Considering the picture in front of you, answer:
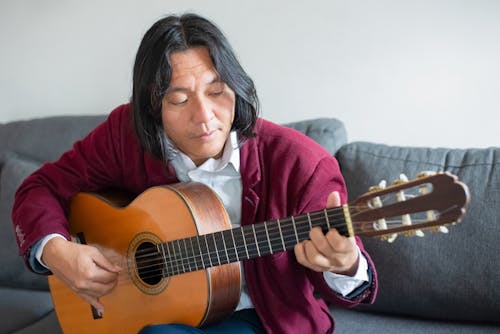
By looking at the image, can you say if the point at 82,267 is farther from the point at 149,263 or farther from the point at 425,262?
the point at 425,262

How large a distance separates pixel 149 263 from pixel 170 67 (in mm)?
439

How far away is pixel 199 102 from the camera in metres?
1.41

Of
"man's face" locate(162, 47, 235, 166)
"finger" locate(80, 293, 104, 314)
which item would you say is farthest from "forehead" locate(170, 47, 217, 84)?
"finger" locate(80, 293, 104, 314)

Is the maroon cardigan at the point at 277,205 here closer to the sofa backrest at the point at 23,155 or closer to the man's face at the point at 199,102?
the man's face at the point at 199,102

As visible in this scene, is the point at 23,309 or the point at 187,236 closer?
the point at 187,236

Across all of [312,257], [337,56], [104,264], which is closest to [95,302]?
[104,264]

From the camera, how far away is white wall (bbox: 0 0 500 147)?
6.38ft

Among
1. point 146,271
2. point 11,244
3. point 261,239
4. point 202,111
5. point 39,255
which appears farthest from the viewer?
point 11,244

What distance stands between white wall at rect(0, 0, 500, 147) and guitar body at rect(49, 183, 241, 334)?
2.64ft

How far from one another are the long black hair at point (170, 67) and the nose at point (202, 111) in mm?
69

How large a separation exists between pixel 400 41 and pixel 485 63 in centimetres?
25

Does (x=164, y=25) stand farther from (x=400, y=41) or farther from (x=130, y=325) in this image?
(x=400, y=41)

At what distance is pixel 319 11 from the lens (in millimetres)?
2094

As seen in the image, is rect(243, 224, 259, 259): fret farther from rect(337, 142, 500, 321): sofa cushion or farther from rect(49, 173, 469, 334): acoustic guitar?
rect(337, 142, 500, 321): sofa cushion
